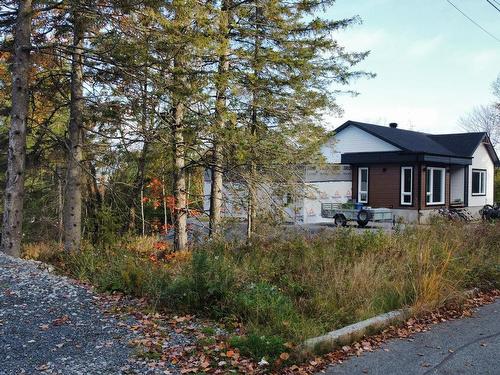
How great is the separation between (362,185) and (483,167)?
1061 cm

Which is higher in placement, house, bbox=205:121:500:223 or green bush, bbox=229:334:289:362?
house, bbox=205:121:500:223

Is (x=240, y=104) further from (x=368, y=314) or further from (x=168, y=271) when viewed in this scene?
(x=368, y=314)

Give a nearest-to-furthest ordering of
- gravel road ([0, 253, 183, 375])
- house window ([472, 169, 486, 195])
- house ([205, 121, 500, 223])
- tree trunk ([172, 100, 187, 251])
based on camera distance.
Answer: gravel road ([0, 253, 183, 375]), tree trunk ([172, 100, 187, 251]), house ([205, 121, 500, 223]), house window ([472, 169, 486, 195])

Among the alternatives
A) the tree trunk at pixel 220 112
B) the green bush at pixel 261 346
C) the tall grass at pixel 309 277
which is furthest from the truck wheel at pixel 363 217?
the green bush at pixel 261 346

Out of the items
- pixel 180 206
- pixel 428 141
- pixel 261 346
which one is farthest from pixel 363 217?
pixel 261 346

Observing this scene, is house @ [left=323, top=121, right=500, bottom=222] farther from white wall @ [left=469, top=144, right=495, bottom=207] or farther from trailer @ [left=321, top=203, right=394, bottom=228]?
trailer @ [left=321, top=203, right=394, bottom=228]

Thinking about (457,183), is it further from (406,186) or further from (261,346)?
(261,346)

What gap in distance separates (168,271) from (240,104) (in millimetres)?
6639

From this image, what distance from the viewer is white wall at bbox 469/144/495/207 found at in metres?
31.6

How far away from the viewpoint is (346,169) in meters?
28.7

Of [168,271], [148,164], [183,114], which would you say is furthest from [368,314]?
[148,164]

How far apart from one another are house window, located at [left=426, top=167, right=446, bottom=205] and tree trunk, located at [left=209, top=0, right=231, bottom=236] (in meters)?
16.7

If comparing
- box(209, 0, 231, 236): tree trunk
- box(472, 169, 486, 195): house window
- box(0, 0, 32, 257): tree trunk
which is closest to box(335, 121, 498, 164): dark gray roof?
box(472, 169, 486, 195): house window

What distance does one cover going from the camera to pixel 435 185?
2784 cm
